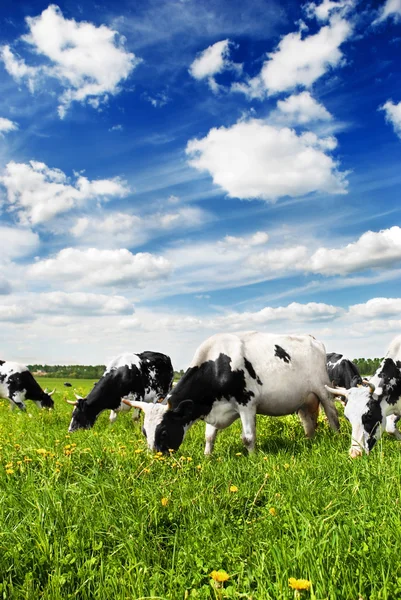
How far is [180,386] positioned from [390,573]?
594 cm

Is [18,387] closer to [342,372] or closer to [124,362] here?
[124,362]

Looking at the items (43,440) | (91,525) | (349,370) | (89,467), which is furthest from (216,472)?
(349,370)

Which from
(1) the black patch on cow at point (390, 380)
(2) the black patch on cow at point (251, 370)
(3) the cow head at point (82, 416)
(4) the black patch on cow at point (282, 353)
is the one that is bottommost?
(3) the cow head at point (82, 416)

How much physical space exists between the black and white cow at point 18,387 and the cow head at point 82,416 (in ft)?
28.8

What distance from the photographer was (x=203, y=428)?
37.6ft

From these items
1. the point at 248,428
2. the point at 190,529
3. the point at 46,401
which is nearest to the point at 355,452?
the point at 248,428

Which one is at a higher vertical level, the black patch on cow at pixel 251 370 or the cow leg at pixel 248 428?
the black patch on cow at pixel 251 370

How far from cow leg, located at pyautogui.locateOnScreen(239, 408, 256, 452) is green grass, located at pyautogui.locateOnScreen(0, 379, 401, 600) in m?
1.60

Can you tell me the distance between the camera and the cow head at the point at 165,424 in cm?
823

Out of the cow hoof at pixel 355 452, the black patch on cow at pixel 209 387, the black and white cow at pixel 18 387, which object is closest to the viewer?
the cow hoof at pixel 355 452

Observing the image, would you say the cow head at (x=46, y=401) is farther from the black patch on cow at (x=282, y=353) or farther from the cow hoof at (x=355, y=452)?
the cow hoof at (x=355, y=452)

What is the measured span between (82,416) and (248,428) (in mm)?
6217

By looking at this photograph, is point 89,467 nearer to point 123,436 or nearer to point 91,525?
point 91,525

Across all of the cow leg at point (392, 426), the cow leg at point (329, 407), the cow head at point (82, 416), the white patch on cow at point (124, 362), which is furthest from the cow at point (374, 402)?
the white patch on cow at point (124, 362)
